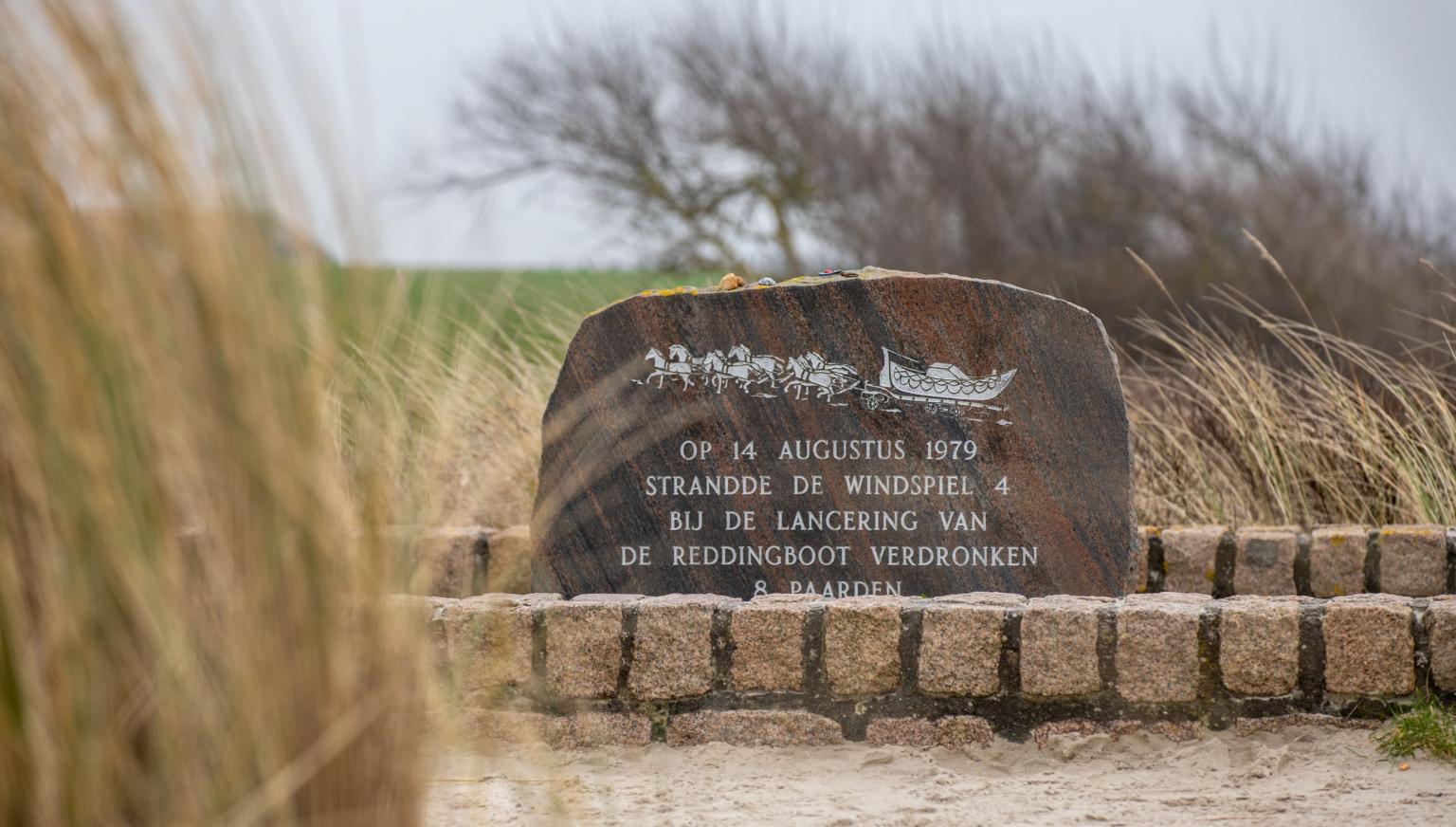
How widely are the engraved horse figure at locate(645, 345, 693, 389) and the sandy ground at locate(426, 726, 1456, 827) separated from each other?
1.40 metres

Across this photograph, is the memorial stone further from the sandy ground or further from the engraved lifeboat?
the sandy ground

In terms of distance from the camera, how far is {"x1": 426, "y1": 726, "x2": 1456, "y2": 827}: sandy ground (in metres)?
2.83

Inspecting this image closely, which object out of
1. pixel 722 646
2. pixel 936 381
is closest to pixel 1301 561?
pixel 936 381

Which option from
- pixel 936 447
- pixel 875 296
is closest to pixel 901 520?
pixel 936 447

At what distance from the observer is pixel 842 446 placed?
4.50m

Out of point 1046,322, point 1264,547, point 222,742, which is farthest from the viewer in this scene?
point 1264,547

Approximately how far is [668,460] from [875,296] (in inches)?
33.2

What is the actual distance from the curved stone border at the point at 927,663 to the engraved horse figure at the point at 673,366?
109cm

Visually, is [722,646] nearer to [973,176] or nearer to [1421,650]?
[1421,650]

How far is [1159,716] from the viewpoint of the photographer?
133 inches

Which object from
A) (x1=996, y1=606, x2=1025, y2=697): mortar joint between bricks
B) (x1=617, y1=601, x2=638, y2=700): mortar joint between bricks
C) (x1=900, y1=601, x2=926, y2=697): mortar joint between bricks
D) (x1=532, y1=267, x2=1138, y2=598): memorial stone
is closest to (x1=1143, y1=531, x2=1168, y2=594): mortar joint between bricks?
(x1=532, y1=267, x2=1138, y2=598): memorial stone

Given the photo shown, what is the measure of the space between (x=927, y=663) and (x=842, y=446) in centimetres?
120

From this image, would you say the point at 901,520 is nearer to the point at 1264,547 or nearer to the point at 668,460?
the point at 668,460

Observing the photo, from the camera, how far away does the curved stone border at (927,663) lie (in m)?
3.33
